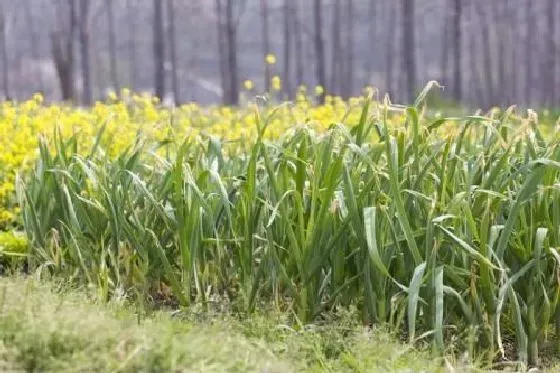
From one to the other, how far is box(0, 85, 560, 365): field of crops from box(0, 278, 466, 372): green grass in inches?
6.5

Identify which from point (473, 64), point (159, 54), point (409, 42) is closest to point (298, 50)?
point (473, 64)

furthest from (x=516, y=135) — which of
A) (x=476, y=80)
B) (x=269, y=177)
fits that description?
(x=476, y=80)

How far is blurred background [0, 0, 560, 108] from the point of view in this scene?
86.0 feet

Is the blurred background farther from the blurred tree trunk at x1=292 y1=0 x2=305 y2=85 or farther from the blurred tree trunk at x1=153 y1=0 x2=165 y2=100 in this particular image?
the blurred tree trunk at x1=153 y1=0 x2=165 y2=100

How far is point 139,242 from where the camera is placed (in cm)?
310

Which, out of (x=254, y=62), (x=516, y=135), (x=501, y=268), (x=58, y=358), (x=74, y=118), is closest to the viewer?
(x=58, y=358)

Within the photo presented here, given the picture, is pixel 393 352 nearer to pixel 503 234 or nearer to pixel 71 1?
pixel 503 234

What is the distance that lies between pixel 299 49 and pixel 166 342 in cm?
2776

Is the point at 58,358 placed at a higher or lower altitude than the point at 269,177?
lower

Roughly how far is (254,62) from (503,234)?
164 ft

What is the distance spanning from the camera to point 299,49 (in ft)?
95.9

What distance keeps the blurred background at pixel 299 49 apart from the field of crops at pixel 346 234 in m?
17.4

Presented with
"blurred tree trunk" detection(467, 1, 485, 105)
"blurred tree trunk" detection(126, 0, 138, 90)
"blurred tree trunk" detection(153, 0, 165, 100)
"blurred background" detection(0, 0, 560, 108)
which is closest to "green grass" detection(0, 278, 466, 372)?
"blurred tree trunk" detection(153, 0, 165, 100)

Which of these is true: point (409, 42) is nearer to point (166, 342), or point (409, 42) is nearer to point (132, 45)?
point (166, 342)
